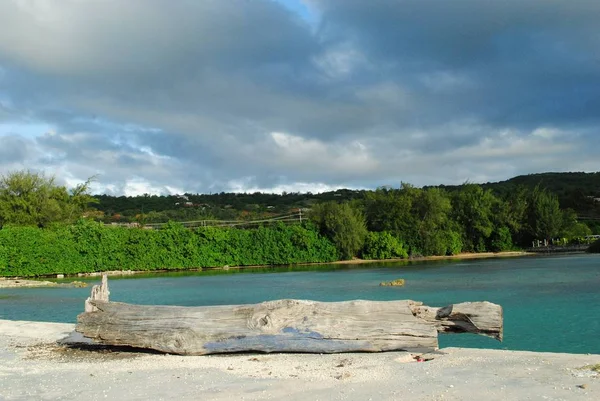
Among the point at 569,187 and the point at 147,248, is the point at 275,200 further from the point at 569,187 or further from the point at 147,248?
the point at 147,248

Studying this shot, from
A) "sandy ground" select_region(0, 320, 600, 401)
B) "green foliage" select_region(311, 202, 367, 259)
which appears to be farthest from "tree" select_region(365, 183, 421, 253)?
"sandy ground" select_region(0, 320, 600, 401)

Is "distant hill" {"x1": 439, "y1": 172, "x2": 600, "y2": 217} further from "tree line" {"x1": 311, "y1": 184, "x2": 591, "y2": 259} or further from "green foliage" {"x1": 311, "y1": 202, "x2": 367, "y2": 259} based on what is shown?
"green foliage" {"x1": 311, "y1": 202, "x2": 367, "y2": 259}

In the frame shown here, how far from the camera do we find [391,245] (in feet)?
190

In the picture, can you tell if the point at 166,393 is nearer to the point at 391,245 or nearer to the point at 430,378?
the point at 430,378

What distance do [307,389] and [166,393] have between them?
5.61 feet

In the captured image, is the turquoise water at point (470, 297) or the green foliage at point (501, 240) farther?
the green foliage at point (501, 240)

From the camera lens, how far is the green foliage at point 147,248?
148 ft

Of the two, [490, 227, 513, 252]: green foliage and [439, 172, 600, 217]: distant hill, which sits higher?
[439, 172, 600, 217]: distant hill

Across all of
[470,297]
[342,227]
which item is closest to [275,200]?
[342,227]

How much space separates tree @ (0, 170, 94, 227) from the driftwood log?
4961cm

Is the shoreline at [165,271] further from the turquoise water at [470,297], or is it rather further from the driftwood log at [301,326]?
the driftwood log at [301,326]

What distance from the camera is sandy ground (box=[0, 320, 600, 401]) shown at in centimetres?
664

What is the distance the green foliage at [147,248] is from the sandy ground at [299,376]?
3874 centimetres

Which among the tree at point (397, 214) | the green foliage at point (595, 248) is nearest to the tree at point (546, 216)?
the green foliage at point (595, 248)
